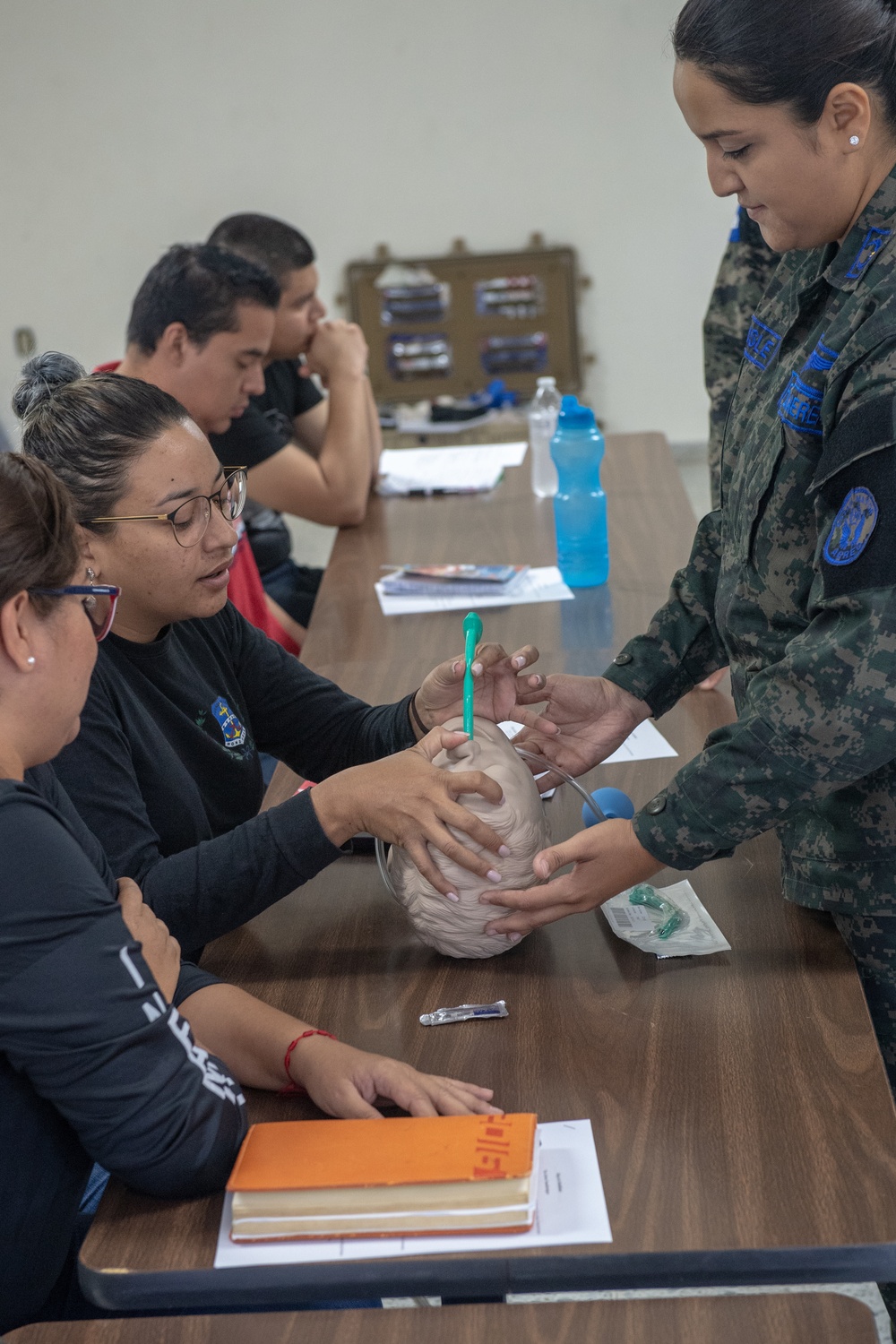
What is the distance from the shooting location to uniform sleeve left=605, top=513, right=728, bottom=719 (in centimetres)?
162

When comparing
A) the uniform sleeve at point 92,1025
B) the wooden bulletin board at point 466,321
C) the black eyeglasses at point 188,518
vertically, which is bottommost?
the wooden bulletin board at point 466,321

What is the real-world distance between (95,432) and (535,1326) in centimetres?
112

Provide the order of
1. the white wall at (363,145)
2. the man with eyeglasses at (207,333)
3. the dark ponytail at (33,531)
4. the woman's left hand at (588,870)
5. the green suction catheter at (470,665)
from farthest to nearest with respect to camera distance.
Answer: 1. the white wall at (363,145)
2. the man with eyeglasses at (207,333)
3. the green suction catheter at (470,665)
4. the woman's left hand at (588,870)
5. the dark ponytail at (33,531)

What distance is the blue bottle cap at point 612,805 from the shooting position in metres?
1.55

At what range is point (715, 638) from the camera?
163cm

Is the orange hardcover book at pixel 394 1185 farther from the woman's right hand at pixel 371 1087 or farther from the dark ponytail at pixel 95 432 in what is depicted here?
the dark ponytail at pixel 95 432

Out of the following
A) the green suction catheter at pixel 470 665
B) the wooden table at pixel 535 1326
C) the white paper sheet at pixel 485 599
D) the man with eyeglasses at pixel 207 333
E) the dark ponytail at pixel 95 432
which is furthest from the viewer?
the man with eyeglasses at pixel 207 333

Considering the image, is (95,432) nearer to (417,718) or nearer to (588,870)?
(417,718)

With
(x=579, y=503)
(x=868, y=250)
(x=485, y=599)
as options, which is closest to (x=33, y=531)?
(x=868, y=250)

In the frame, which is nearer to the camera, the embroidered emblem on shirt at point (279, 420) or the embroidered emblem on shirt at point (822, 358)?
the embroidered emblem on shirt at point (822, 358)

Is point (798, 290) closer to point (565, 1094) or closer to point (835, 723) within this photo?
point (835, 723)

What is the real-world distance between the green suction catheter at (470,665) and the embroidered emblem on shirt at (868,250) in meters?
0.55

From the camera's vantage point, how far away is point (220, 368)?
2.71 m

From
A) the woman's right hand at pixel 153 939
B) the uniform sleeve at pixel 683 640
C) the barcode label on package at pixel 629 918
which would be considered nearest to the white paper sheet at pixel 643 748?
the uniform sleeve at pixel 683 640
